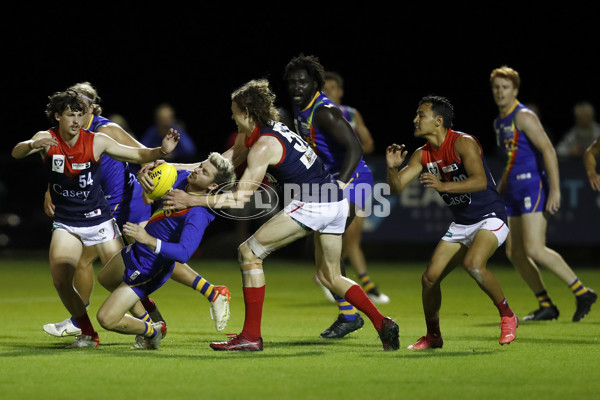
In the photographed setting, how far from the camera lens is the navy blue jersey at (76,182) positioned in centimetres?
785

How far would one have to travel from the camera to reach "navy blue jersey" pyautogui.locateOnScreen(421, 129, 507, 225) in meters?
7.93

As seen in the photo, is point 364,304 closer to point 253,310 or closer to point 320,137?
point 253,310

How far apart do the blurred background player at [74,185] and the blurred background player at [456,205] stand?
185 centimetres

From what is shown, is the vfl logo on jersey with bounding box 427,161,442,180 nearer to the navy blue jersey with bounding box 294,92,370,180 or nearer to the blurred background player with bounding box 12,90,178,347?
the navy blue jersey with bounding box 294,92,370,180

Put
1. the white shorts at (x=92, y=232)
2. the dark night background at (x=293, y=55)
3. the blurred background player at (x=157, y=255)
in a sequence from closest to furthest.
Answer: the blurred background player at (x=157, y=255) → the white shorts at (x=92, y=232) → the dark night background at (x=293, y=55)

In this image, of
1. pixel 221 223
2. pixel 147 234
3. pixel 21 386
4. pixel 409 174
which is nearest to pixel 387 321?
pixel 409 174

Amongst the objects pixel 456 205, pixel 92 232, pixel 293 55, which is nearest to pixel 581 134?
pixel 293 55

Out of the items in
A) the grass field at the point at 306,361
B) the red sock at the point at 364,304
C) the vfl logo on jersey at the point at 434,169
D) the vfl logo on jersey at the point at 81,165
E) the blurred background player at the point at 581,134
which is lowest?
the grass field at the point at 306,361

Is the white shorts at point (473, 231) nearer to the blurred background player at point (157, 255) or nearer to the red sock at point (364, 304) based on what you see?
the red sock at point (364, 304)

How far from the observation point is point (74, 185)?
797 centimetres

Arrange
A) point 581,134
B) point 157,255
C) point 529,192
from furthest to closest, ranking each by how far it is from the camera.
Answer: point 581,134
point 529,192
point 157,255

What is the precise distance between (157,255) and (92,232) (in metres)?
0.83

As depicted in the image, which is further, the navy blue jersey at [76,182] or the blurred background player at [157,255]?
the navy blue jersey at [76,182]

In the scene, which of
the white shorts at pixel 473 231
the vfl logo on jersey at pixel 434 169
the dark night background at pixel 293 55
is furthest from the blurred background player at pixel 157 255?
the dark night background at pixel 293 55
